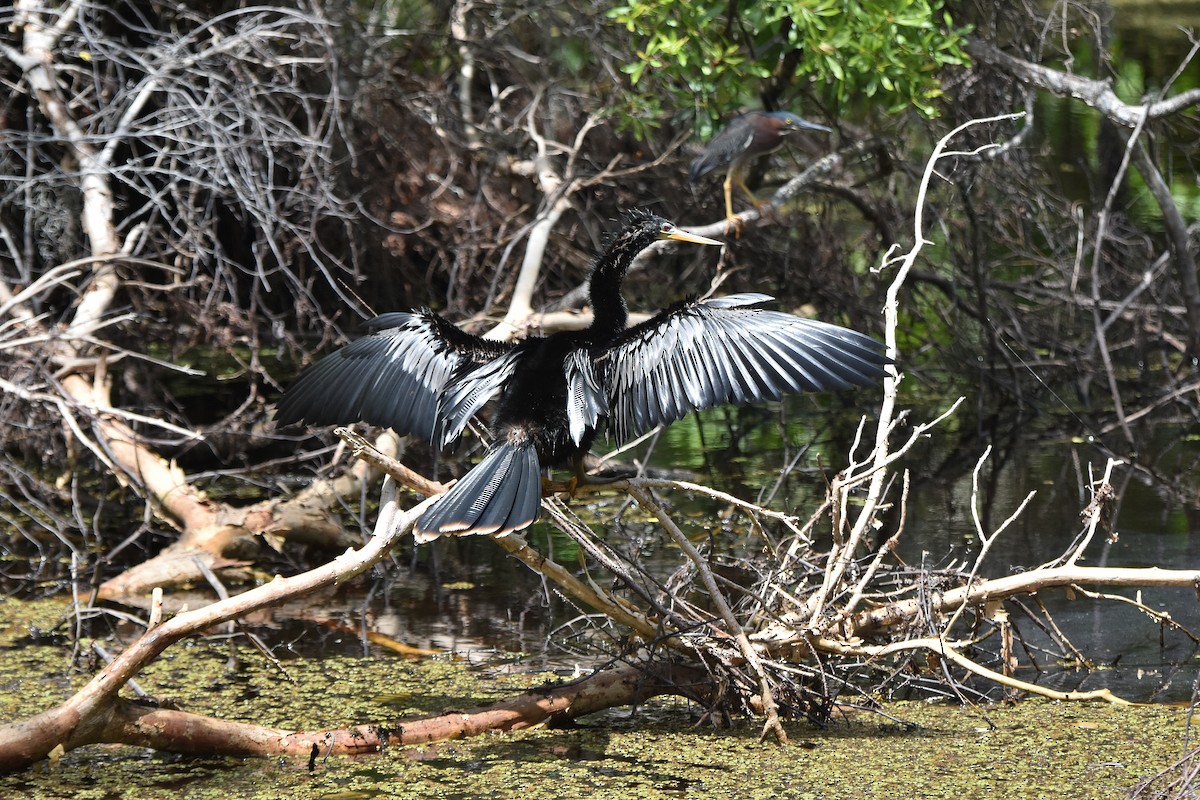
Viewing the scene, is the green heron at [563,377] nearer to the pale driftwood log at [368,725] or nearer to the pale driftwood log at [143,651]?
the pale driftwood log at [143,651]

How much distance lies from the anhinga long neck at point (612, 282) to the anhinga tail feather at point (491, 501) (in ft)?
2.00

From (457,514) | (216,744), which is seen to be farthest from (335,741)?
(457,514)

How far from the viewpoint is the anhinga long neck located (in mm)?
3879

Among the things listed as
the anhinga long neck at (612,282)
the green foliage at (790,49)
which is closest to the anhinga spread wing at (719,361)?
the anhinga long neck at (612,282)

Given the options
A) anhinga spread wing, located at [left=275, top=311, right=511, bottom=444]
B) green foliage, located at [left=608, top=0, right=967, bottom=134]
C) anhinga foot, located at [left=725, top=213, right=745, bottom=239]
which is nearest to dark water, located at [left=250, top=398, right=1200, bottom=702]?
anhinga spread wing, located at [left=275, top=311, right=511, bottom=444]

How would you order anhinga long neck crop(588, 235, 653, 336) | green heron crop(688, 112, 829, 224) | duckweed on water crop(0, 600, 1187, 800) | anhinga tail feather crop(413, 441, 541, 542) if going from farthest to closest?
green heron crop(688, 112, 829, 224) → anhinga long neck crop(588, 235, 653, 336) → duckweed on water crop(0, 600, 1187, 800) → anhinga tail feather crop(413, 441, 541, 542)

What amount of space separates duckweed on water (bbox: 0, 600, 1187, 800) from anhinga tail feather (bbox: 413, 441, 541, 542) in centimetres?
67

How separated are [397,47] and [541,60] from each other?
0.99 meters

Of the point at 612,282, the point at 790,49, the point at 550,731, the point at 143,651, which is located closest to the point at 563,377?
the point at 612,282

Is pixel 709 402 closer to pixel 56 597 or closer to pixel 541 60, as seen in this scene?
pixel 56 597

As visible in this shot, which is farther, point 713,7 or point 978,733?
point 713,7

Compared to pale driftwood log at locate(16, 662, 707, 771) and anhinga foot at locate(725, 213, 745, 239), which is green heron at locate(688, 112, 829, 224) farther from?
pale driftwood log at locate(16, 662, 707, 771)

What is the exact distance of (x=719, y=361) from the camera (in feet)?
11.3

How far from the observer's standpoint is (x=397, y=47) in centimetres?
818
